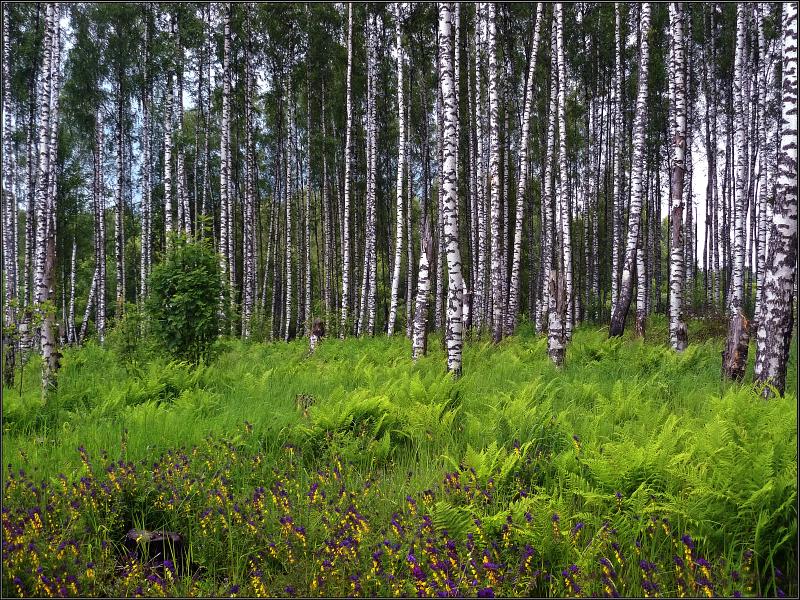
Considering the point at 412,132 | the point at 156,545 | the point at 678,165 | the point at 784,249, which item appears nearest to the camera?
the point at 156,545

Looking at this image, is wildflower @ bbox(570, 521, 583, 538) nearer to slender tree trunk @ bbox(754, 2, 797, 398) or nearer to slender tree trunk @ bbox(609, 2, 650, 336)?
slender tree trunk @ bbox(754, 2, 797, 398)

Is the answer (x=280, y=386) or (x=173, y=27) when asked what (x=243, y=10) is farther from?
(x=280, y=386)

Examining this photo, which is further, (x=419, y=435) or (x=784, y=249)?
(x=784, y=249)

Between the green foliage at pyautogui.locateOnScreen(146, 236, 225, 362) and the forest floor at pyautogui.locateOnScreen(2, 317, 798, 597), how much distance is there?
3342 mm

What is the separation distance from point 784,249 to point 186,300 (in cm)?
883

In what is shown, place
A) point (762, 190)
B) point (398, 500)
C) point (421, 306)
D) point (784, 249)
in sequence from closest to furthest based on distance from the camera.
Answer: point (398, 500) → point (784, 249) → point (421, 306) → point (762, 190)

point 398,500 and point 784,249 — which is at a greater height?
point 784,249

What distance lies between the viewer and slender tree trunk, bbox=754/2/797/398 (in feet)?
18.9

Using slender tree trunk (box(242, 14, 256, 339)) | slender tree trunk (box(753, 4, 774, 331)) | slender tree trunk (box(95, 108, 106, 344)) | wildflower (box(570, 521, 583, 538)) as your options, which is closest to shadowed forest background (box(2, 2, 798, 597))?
wildflower (box(570, 521, 583, 538))

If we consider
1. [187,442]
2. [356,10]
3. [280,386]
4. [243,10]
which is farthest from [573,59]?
[187,442]

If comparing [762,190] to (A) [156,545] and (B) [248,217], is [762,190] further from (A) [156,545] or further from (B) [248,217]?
(B) [248,217]

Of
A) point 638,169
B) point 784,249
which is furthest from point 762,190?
point 784,249

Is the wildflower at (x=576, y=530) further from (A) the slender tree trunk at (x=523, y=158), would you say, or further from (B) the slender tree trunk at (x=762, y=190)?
(A) the slender tree trunk at (x=523, y=158)

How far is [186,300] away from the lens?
29.8 ft
